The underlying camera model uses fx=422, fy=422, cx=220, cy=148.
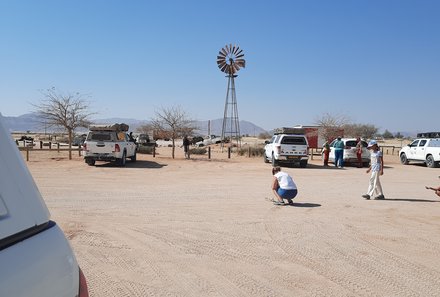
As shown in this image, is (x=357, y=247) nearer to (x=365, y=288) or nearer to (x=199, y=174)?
(x=365, y=288)

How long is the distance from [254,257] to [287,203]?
16.6 feet

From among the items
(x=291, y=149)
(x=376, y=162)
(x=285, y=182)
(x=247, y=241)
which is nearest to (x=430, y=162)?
(x=291, y=149)

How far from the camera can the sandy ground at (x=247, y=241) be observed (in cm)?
505

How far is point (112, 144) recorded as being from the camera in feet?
69.5

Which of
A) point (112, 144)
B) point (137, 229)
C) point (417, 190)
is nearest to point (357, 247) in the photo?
point (137, 229)

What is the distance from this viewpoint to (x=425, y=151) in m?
25.2

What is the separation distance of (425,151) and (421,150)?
40cm

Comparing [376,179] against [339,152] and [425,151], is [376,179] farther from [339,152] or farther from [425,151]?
[425,151]

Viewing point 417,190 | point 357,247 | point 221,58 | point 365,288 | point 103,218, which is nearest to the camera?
point 365,288

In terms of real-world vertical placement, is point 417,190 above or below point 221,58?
below

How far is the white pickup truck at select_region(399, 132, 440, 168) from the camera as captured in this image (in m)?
24.4

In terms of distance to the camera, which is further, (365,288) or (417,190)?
(417,190)

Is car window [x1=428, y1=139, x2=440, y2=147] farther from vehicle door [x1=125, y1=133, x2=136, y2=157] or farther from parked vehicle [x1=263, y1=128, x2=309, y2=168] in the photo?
vehicle door [x1=125, y1=133, x2=136, y2=157]

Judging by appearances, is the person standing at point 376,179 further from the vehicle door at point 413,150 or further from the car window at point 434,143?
the vehicle door at point 413,150
